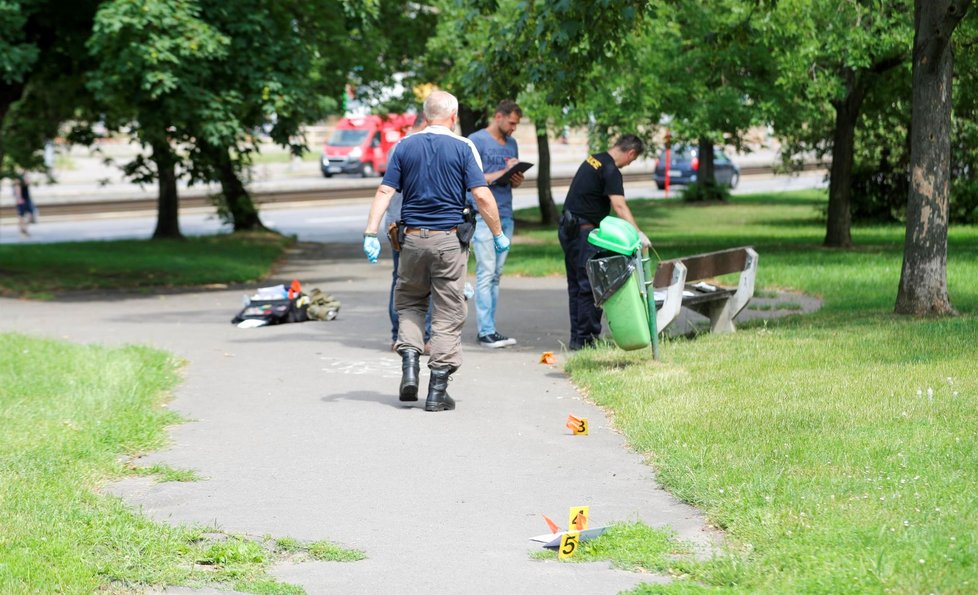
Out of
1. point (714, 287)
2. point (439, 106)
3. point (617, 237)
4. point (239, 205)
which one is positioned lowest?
point (714, 287)

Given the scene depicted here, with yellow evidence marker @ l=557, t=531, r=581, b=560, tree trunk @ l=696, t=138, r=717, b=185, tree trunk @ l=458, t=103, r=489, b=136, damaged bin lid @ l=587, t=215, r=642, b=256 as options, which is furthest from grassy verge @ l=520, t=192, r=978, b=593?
tree trunk @ l=696, t=138, r=717, b=185

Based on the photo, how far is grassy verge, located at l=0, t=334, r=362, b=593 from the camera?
499cm

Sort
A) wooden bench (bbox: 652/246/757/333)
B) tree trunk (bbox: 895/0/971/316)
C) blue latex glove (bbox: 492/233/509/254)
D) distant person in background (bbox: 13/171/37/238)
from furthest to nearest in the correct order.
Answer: distant person in background (bbox: 13/171/37/238)
tree trunk (bbox: 895/0/971/316)
wooden bench (bbox: 652/246/757/333)
blue latex glove (bbox: 492/233/509/254)

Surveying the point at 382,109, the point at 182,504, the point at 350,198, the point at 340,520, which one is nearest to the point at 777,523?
the point at 340,520

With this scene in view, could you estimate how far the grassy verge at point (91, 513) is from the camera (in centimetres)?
499

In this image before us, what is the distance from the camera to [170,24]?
14.9 meters

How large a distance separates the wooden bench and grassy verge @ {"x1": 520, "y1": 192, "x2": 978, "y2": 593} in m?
0.28

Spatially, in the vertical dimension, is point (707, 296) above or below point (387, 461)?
above

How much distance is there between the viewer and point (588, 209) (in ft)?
35.3

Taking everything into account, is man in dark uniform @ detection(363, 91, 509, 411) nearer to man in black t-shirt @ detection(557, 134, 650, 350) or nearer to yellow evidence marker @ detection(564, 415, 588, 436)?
yellow evidence marker @ detection(564, 415, 588, 436)

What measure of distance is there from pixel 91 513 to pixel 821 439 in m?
3.61

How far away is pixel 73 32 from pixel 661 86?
815 centimetres

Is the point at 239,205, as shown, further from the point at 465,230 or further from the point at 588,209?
the point at 465,230

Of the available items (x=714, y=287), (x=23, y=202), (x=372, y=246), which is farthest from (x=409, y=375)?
(x=23, y=202)
